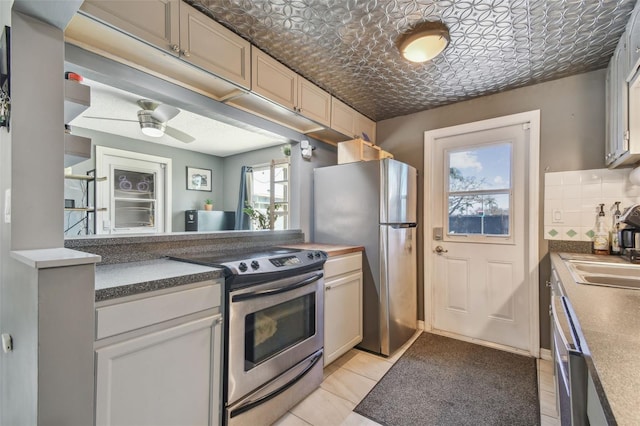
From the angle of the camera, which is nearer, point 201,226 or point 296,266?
point 296,266

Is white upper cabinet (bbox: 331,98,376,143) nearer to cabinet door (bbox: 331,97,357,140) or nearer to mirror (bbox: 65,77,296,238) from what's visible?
cabinet door (bbox: 331,97,357,140)

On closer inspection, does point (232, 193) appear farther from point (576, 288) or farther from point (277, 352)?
point (576, 288)

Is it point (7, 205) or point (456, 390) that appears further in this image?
point (456, 390)

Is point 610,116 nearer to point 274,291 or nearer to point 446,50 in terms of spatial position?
point 446,50

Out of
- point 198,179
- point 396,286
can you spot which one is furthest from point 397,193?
point 198,179

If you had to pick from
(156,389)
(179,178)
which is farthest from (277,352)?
(179,178)

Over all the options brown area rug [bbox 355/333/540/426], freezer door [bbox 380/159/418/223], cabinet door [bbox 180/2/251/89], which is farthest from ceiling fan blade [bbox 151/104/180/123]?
brown area rug [bbox 355/333/540/426]

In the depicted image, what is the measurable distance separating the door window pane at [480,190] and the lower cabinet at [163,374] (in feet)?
7.90

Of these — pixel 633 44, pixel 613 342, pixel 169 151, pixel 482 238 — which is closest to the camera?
pixel 613 342

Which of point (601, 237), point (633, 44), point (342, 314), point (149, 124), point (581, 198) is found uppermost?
point (633, 44)

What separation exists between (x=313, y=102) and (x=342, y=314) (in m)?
1.74

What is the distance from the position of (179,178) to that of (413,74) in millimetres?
3897

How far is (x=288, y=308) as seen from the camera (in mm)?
1735

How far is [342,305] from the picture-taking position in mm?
2236
